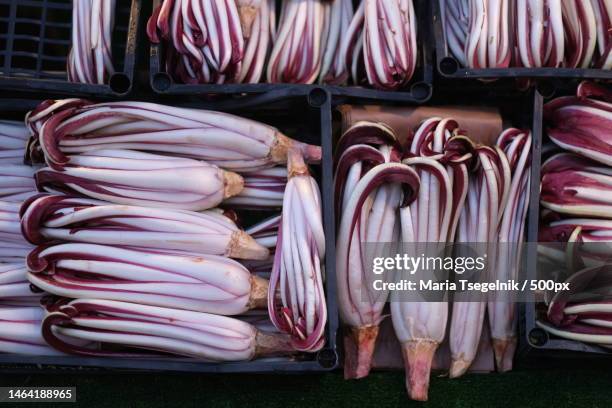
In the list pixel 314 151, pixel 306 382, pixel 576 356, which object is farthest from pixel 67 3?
pixel 576 356

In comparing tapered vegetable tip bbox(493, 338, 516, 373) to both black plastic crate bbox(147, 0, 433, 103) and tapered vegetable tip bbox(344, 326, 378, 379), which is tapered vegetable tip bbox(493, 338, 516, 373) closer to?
tapered vegetable tip bbox(344, 326, 378, 379)

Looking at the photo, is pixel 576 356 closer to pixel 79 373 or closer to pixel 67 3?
pixel 79 373

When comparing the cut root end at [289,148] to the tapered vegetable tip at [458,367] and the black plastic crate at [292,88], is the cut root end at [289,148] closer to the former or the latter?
the black plastic crate at [292,88]

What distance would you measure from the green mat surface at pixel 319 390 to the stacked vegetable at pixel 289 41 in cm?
93

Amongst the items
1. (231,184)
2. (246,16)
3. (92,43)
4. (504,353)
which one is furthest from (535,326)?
(92,43)

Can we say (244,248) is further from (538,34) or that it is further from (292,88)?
(538,34)

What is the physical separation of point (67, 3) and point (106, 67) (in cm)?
44

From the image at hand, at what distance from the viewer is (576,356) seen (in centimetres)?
214

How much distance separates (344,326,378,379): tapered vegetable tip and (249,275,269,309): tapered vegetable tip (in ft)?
0.97

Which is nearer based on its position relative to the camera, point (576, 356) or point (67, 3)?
point (576, 356)

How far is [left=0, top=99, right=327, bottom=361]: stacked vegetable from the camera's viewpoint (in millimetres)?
2006

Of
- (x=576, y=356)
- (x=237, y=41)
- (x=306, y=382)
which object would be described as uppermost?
(x=237, y=41)

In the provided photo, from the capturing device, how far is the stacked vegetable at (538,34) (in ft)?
7.16

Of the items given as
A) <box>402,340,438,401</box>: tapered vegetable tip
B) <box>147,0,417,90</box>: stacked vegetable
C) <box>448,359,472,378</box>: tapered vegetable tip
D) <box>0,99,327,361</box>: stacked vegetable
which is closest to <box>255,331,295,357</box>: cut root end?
<box>0,99,327,361</box>: stacked vegetable
